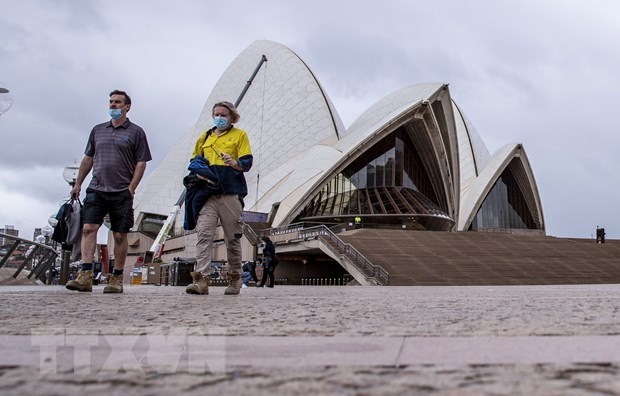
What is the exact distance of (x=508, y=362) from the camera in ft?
3.56

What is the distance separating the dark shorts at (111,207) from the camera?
15.9ft

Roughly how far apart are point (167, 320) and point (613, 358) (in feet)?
5.17

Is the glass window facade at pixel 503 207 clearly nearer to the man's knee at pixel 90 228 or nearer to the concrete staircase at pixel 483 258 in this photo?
the concrete staircase at pixel 483 258

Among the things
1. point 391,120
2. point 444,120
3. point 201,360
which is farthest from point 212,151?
point 444,120

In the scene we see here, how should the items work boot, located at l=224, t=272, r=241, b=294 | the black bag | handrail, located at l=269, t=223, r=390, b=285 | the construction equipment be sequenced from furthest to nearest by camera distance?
the construction equipment, handrail, located at l=269, t=223, r=390, b=285, the black bag, work boot, located at l=224, t=272, r=241, b=294

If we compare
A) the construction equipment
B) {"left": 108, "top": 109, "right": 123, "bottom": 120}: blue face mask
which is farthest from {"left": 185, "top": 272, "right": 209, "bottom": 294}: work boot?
the construction equipment

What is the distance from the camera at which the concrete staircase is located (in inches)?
632

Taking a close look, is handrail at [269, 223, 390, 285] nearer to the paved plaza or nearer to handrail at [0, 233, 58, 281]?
handrail at [0, 233, 58, 281]

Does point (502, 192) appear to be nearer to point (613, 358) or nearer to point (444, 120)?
point (444, 120)

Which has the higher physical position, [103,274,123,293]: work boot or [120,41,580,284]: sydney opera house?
[120,41,580,284]: sydney opera house

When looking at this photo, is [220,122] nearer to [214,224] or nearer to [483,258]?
[214,224]

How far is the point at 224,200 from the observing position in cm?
493

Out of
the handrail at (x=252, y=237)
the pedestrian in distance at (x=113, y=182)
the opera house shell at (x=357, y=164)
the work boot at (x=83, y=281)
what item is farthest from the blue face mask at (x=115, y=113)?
the opera house shell at (x=357, y=164)

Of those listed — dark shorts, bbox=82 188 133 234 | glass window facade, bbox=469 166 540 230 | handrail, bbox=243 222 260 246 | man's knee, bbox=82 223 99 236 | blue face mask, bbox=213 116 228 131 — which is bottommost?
man's knee, bbox=82 223 99 236
